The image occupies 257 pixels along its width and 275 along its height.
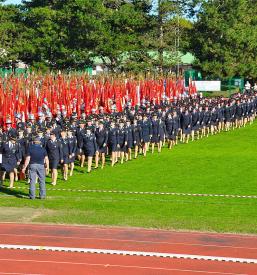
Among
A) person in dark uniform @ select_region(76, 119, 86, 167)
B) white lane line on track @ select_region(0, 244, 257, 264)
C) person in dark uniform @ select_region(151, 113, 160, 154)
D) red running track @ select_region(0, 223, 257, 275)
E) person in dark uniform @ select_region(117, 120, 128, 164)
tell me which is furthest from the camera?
person in dark uniform @ select_region(151, 113, 160, 154)

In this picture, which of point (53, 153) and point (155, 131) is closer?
point (53, 153)

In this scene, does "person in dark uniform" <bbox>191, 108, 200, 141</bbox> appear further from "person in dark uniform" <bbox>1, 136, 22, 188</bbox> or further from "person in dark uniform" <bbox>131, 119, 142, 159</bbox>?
"person in dark uniform" <bbox>1, 136, 22, 188</bbox>

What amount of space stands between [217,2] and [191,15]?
3497mm

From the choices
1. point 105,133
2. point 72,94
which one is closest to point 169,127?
point 72,94

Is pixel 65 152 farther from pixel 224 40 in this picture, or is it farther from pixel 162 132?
pixel 224 40

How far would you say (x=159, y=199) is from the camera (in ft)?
65.4

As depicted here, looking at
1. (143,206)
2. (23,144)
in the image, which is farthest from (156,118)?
(143,206)

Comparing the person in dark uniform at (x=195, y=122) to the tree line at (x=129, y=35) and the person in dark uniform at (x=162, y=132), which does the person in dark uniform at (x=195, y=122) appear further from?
the tree line at (x=129, y=35)

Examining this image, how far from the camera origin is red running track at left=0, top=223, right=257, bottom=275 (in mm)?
12969

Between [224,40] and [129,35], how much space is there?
31.3 ft

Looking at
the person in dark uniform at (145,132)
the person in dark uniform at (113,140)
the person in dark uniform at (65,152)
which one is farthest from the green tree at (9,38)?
the person in dark uniform at (65,152)

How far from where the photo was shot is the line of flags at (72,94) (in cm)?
2848

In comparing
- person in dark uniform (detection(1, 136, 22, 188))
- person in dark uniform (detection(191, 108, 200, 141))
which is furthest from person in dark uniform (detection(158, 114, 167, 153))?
person in dark uniform (detection(1, 136, 22, 188))

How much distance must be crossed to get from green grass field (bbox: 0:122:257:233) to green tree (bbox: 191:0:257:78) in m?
35.1
